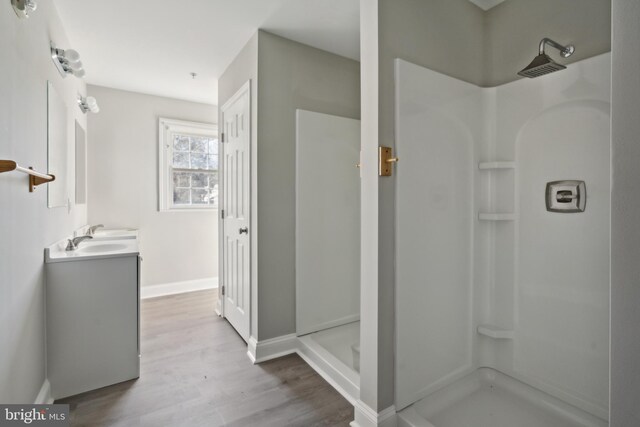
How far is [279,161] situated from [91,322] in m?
1.65

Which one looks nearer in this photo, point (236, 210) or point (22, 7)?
point (22, 7)

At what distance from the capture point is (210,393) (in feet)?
6.29

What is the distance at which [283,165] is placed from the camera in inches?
95.4

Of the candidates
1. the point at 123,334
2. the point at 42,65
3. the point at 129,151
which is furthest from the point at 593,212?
the point at 129,151

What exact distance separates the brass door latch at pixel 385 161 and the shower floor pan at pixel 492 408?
1241 millimetres

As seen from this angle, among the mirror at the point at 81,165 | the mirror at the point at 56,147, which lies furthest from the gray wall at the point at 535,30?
the mirror at the point at 81,165

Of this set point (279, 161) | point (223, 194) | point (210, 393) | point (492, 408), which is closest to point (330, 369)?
point (210, 393)

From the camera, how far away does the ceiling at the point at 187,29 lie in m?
2.05

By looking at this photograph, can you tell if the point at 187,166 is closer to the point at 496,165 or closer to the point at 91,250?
the point at 91,250

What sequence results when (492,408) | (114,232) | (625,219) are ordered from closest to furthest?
(625,219) → (492,408) → (114,232)

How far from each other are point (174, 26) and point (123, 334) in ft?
7.33

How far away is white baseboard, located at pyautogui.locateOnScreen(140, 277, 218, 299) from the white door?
1.16m

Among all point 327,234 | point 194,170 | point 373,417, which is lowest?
point 373,417

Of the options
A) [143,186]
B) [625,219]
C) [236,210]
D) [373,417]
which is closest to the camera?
[625,219]
